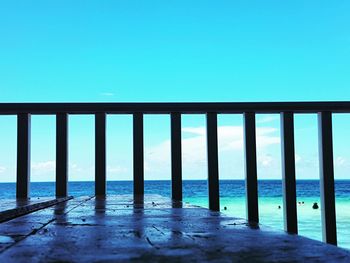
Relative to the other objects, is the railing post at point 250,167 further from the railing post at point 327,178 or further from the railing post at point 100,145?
the railing post at point 100,145

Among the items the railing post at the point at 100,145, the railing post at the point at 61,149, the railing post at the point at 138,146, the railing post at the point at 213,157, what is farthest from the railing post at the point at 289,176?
the railing post at the point at 61,149

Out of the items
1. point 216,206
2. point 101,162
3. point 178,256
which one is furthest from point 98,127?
point 178,256

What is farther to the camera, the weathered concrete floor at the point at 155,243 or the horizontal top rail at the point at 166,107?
the horizontal top rail at the point at 166,107

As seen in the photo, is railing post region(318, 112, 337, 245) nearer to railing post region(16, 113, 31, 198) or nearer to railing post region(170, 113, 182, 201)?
railing post region(170, 113, 182, 201)

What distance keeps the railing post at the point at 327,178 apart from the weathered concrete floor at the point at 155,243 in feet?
6.77

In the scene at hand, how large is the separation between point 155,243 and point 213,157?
7.81ft

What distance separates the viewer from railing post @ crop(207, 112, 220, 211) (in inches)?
136

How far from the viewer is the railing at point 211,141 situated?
346cm

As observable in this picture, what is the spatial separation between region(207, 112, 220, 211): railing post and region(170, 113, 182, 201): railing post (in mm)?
225

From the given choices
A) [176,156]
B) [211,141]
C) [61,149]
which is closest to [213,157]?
[211,141]

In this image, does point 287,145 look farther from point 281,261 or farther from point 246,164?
point 281,261

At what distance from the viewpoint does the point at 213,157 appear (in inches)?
136

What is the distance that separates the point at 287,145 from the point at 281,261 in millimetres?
2687

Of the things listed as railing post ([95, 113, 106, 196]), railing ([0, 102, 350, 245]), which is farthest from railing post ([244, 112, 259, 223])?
railing post ([95, 113, 106, 196])
